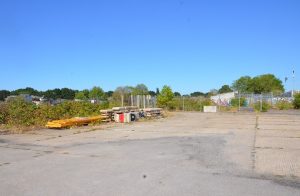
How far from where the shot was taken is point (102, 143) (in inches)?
526

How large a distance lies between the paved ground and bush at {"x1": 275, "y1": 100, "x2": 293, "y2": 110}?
107 ft

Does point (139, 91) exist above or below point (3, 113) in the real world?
above

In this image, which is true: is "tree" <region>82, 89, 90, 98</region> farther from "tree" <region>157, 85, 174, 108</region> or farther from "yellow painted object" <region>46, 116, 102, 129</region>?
"yellow painted object" <region>46, 116, 102, 129</region>

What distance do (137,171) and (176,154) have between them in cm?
253

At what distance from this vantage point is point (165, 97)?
48125 millimetres

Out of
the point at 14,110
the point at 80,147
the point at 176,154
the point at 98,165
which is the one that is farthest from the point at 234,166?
the point at 14,110

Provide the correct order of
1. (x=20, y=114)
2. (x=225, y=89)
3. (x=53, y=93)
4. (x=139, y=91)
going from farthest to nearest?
(x=225, y=89) → (x=53, y=93) → (x=139, y=91) → (x=20, y=114)

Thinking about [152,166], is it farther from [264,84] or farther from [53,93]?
[53,93]

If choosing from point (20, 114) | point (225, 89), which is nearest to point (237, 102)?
point (20, 114)

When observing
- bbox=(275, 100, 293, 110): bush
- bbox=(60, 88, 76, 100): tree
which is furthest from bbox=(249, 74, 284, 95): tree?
bbox=(275, 100, 293, 110): bush

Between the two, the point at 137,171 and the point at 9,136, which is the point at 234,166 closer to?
the point at 137,171

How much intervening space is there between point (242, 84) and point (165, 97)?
7239 cm

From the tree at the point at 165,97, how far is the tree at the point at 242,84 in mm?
66290

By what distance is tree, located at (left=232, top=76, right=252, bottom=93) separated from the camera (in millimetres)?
112481
